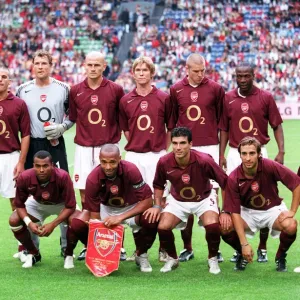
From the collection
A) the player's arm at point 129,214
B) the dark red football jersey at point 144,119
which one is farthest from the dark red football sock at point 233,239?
the dark red football jersey at point 144,119

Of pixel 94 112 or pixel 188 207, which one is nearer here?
pixel 188 207

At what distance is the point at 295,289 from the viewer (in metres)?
7.37

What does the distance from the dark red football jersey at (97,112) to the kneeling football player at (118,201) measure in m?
0.91

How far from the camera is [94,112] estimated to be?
914 cm

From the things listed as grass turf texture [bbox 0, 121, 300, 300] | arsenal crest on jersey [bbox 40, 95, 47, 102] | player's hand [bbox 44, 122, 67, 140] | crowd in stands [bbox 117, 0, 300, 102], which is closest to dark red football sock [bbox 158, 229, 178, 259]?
grass turf texture [bbox 0, 121, 300, 300]

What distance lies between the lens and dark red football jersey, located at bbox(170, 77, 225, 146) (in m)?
9.04

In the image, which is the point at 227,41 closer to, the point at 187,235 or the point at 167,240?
the point at 187,235

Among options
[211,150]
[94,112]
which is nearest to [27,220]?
[94,112]

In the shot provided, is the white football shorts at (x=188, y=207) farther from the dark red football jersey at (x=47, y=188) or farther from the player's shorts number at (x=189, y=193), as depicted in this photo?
the dark red football jersey at (x=47, y=188)

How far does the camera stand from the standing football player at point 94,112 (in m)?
9.13

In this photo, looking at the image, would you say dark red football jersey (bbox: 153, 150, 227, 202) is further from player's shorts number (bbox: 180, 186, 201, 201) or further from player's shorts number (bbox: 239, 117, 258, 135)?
player's shorts number (bbox: 239, 117, 258, 135)

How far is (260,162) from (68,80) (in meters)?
25.5

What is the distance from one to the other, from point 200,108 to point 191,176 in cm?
102

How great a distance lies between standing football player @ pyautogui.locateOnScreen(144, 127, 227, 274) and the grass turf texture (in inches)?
11.3
